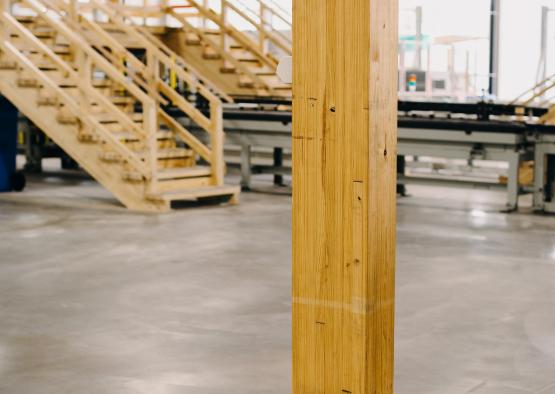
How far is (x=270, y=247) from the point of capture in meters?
8.33

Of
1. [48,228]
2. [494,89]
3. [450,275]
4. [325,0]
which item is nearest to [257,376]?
[325,0]

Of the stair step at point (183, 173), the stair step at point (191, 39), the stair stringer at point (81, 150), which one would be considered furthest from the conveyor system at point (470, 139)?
the stair step at point (191, 39)

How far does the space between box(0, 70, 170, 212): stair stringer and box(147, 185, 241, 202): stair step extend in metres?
0.07

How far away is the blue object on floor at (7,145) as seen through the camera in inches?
467

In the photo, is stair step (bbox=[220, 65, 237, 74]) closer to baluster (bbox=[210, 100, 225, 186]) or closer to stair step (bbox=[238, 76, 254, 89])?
stair step (bbox=[238, 76, 254, 89])

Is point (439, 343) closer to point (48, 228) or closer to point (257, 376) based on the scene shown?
point (257, 376)

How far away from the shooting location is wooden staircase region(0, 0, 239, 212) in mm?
10523

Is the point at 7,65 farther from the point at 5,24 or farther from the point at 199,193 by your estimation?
the point at 199,193

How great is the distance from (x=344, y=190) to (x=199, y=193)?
7671mm

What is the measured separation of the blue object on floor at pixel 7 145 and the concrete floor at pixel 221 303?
180 centimetres

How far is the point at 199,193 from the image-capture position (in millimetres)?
10797

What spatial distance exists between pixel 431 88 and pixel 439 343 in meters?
13.0

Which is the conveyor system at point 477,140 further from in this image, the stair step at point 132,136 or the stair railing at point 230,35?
the stair railing at point 230,35

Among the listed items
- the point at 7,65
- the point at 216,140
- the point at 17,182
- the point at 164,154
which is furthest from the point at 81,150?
the point at 17,182
